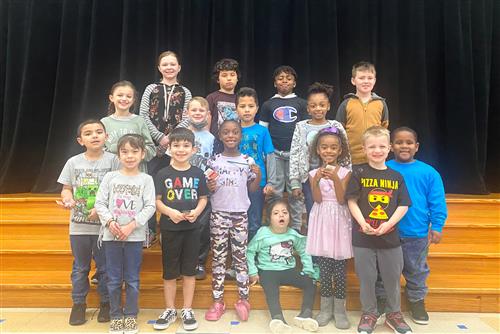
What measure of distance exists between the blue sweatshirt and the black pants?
62 cm

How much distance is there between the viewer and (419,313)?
2.08 metres

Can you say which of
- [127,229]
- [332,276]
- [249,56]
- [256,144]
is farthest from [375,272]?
[249,56]

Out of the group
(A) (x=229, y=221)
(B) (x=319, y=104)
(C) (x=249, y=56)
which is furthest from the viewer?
(C) (x=249, y=56)

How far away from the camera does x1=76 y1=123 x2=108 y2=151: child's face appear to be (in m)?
2.06

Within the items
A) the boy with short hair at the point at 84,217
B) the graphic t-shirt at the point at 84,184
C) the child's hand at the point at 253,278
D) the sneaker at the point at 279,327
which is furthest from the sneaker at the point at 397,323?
the graphic t-shirt at the point at 84,184

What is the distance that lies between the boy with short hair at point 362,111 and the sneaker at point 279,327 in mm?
1127

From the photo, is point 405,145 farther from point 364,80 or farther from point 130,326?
point 130,326

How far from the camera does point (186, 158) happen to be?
205 centimetres

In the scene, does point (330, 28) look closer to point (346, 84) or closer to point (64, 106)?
point (346, 84)

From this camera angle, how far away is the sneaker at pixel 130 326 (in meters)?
1.94

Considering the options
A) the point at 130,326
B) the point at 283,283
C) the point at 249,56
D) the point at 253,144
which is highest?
the point at 249,56

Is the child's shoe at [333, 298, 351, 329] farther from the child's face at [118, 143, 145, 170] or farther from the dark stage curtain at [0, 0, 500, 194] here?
the dark stage curtain at [0, 0, 500, 194]

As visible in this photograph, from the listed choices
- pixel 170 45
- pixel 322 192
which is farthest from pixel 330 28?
pixel 322 192

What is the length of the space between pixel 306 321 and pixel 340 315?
8.0 inches
